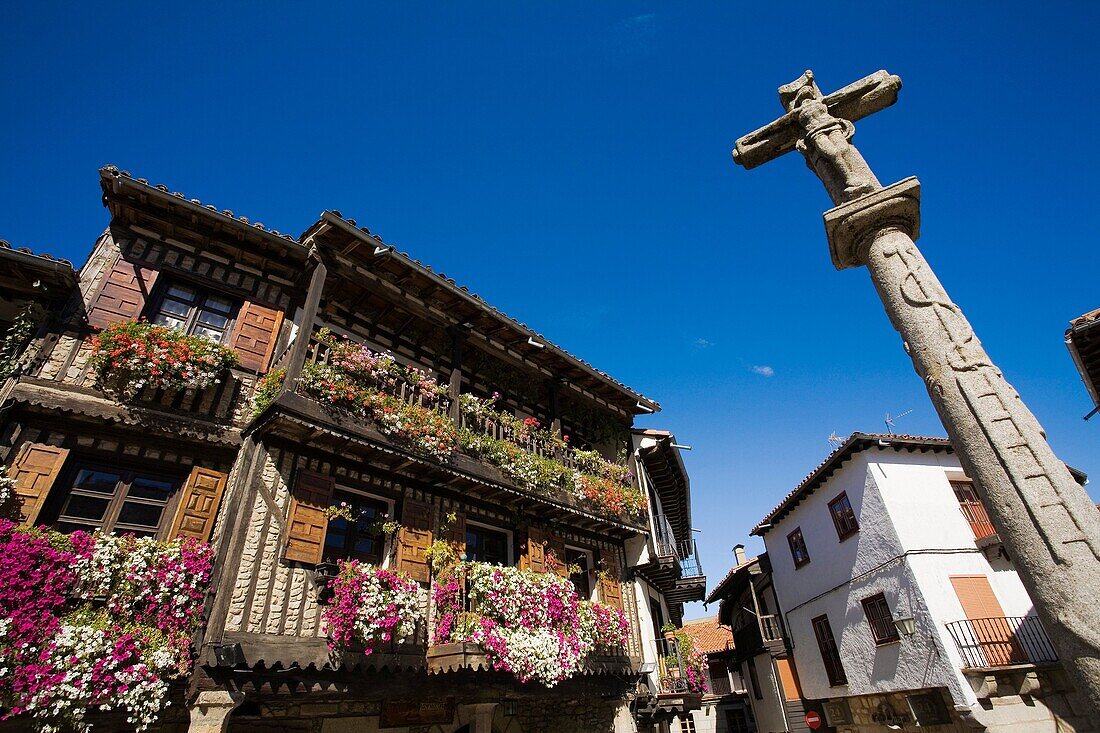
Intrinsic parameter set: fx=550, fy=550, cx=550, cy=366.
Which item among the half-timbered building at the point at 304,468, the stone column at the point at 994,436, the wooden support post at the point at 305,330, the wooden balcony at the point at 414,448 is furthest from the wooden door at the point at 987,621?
the wooden support post at the point at 305,330

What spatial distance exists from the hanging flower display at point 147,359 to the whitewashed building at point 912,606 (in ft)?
58.4

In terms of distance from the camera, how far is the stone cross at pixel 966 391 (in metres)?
4.07

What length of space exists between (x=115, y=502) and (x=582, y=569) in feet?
31.0

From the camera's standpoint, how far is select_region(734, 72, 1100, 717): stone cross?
4070 millimetres

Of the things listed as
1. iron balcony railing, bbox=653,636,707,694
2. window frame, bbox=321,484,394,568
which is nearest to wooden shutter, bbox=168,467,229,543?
window frame, bbox=321,484,394,568

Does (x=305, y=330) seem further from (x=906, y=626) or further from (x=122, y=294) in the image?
(x=906, y=626)

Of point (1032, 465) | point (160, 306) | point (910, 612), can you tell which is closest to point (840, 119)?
point (1032, 465)

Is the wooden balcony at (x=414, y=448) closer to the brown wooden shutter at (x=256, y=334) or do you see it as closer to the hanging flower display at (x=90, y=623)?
the brown wooden shutter at (x=256, y=334)

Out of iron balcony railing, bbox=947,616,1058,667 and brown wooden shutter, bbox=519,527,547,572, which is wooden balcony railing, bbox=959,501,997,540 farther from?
brown wooden shutter, bbox=519,527,547,572

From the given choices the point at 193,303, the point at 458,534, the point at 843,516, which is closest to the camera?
the point at 193,303

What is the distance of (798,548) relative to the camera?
21.8 metres

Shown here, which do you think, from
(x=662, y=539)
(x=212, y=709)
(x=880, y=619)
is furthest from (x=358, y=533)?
(x=880, y=619)

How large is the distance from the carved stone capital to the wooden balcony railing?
14124 mm

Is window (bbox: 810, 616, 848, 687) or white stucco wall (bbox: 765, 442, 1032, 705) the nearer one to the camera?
white stucco wall (bbox: 765, 442, 1032, 705)
